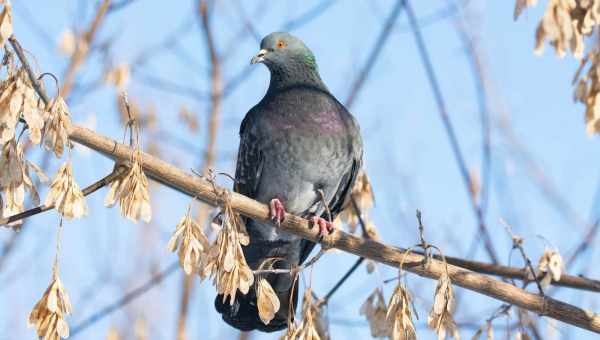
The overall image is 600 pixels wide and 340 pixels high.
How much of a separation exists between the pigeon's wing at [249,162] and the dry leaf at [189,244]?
2157mm

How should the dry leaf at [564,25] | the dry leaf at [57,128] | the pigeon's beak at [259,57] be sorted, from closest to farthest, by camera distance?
the dry leaf at [564,25], the dry leaf at [57,128], the pigeon's beak at [259,57]

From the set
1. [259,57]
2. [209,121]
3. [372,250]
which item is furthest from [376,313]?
[209,121]

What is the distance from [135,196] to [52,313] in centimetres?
50

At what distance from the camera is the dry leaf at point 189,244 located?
3160 millimetres

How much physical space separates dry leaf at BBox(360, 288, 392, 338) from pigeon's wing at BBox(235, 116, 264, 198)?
1594 mm

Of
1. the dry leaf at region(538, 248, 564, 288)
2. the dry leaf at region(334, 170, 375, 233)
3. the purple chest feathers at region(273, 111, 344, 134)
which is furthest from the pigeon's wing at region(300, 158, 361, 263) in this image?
the dry leaf at region(538, 248, 564, 288)

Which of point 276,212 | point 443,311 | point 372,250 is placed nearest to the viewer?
point 443,311

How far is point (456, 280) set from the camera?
363cm

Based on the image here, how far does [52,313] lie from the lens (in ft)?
9.55

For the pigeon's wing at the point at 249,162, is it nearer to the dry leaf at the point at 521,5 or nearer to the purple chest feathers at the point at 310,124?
the purple chest feathers at the point at 310,124

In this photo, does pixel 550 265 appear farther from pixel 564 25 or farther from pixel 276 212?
pixel 564 25

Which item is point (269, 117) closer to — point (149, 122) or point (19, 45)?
point (19, 45)

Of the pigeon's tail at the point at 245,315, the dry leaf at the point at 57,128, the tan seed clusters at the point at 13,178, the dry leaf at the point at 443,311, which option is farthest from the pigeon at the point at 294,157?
the dry leaf at the point at 57,128

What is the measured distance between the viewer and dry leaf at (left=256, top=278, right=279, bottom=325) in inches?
131
